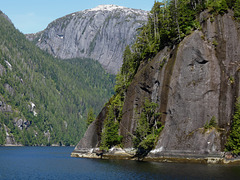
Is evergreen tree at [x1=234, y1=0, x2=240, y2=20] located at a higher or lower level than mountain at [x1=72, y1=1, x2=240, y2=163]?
higher

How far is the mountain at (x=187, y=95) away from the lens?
75062 millimetres

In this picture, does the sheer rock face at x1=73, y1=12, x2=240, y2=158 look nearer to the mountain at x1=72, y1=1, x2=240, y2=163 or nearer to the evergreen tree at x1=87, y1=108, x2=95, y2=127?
the mountain at x1=72, y1=1, x2=240, y2=163

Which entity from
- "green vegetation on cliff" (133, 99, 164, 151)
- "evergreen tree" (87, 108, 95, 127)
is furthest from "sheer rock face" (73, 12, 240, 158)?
"evergreen tree" (87, 108, 95, 127)

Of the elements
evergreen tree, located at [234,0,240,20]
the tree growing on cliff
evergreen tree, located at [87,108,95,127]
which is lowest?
the tree growing on cliff

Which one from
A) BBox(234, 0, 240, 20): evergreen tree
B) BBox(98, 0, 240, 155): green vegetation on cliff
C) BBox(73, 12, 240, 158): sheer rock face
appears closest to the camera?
BBox(73, 12, 240, 158): sheer rock face

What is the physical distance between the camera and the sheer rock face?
75438mm

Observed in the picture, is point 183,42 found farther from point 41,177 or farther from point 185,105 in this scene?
point 41,177

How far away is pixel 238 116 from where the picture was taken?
238ft

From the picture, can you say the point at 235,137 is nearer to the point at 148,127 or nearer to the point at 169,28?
the point at 148,127

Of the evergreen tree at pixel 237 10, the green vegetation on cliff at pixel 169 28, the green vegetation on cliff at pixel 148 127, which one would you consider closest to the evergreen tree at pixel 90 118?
the green vegetation on cliff at pixel 169 28

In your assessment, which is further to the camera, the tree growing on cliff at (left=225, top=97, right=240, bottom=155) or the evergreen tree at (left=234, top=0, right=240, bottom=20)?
the evergreen tree at (left=234, top=0, right=240, bottom=20)

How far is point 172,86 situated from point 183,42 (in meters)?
10.9

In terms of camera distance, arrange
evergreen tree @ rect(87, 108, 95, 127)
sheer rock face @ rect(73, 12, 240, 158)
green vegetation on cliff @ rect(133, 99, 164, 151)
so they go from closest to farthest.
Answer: sheer rock face @ rect(73, 12, 240, 158), green vegetation on cliff @ rect(133, 99, 164, 151), evergreen tree @ rect(87, 108, 95, 127)

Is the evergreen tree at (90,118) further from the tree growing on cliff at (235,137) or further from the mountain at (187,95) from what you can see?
the tree growing on cliff at (235,137)
